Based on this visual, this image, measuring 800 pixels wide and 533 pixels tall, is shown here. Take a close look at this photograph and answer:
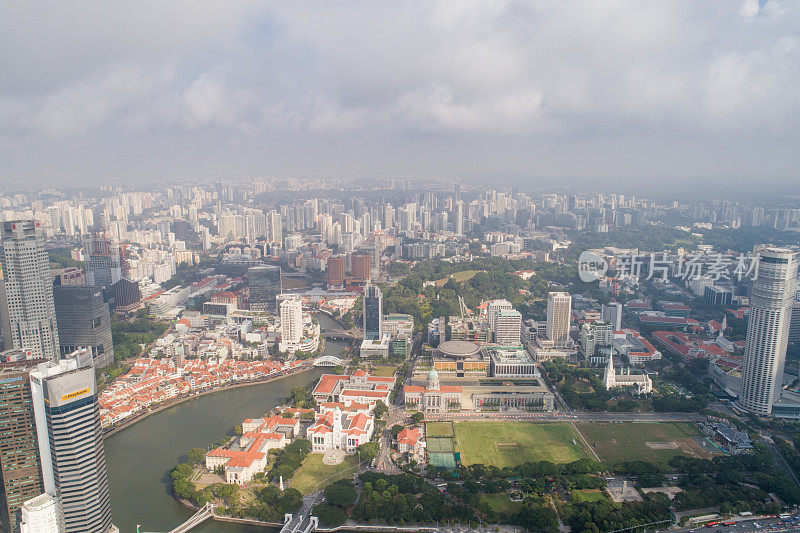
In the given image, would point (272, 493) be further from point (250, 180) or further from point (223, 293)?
point (250, 180)

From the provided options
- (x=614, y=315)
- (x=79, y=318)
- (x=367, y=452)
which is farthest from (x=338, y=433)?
(x=614, y=315)

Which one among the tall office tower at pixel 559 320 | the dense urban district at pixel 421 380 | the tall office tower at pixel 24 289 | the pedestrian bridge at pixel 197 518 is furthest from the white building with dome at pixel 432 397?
the tall office tower at pixel 24 289

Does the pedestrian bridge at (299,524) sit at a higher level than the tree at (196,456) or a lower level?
lower

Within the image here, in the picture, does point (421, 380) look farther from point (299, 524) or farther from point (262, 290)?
point (262, 290)

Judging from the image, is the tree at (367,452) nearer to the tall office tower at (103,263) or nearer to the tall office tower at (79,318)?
the tall office tower at (79,318)

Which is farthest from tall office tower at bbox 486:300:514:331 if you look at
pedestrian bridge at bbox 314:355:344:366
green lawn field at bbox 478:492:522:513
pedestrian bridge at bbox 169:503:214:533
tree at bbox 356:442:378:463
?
pedestrian bridge at bbox 169:503:214:533

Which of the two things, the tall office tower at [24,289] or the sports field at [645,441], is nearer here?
the sports field at [645,441]

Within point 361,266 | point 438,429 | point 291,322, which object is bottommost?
point 438,429
